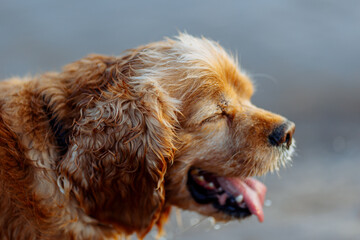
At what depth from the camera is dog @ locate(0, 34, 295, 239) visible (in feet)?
10.9

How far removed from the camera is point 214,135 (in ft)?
12.1

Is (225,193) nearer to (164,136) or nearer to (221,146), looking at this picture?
(221,146)

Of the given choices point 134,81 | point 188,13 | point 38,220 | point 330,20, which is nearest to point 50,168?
point 38,220

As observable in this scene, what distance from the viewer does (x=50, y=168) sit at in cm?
332

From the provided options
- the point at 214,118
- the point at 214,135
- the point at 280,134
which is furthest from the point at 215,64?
the point at 280,134

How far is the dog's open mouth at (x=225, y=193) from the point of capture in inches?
151

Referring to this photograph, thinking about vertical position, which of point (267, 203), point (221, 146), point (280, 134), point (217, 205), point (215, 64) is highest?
point (215, 64)

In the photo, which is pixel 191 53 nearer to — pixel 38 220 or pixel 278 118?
pixel 278 118

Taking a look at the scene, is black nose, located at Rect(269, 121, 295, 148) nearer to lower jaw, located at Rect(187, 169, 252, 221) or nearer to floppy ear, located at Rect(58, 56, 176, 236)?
lower jaw, located at Rect(187, 169, 252, 221)

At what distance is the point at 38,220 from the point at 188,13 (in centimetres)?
669

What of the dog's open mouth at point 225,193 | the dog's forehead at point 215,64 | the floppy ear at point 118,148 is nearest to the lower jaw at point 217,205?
the dog's open mouth at point 225,193

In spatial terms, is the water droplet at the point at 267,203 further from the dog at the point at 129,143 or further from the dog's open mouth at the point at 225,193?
the dog at the point at 129,143

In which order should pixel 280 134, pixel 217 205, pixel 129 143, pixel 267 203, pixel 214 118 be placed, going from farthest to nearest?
pixel 267 203 < pixel 217 205 < pixel 280 134 < pixel 214 118 < pixel 129 143

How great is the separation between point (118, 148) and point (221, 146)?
785mm
